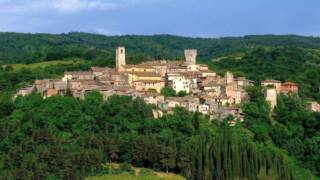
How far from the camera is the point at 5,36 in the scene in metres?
180

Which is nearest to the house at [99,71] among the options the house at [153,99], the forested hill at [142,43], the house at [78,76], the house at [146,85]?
the house at [78,76]

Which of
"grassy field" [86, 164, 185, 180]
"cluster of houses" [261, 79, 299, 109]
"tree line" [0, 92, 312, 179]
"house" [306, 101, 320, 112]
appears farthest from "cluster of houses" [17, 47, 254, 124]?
"grassy field" [86, 164, 185, 180]

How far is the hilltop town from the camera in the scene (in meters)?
71.7

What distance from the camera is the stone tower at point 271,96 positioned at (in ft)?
250

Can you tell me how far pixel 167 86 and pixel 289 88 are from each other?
13519mm

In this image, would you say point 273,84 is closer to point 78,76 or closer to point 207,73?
point 207,73

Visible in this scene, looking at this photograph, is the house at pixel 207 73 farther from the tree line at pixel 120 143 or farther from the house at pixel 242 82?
the tree line at pixel 120 143

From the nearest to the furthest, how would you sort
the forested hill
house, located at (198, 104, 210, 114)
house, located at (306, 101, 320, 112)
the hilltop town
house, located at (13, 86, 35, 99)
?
1. house, located at (198, 104, 210, 114)
2. the hilltop town
3. house, located at (13, 86, 35, 99)
4. house, located at (306, 101, 320, 112)
5. the forested hill

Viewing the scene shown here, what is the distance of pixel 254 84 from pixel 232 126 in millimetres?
15219

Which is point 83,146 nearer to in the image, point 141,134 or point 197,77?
point 141,134

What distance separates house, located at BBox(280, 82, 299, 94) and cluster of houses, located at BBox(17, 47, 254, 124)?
3.59 m

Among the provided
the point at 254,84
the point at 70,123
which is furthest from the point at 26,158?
the point at 254,84

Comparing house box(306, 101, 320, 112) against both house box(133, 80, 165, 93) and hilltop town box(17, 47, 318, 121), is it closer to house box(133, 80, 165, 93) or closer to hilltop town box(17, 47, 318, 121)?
hilltop town box(17, 47, 318, 121)

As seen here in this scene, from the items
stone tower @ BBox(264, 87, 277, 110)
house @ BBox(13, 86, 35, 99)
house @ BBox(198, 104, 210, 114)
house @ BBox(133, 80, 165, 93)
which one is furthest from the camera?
stone tower @ BBox(264, 87, 277, 110)
